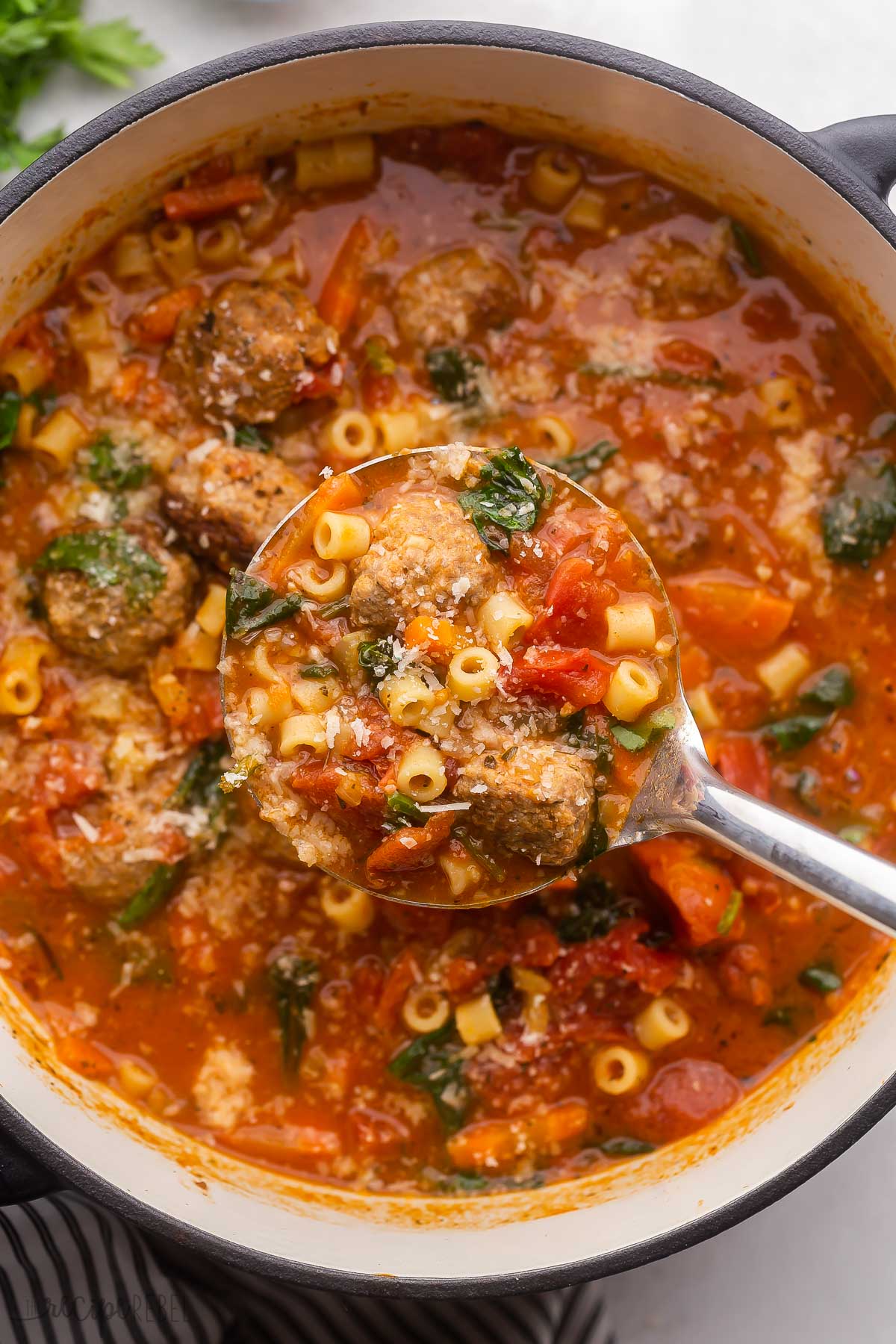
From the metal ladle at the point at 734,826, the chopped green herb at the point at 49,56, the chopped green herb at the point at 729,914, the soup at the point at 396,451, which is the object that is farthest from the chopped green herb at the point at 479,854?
the chopped green herb at the point at 49,56

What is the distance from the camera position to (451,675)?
350cm

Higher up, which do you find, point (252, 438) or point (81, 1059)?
point (252, 438)

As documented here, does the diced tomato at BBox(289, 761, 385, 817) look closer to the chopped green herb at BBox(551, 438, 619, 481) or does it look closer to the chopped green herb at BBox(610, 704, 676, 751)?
the chopped green herb at BBox(610, 704, 676, 751)

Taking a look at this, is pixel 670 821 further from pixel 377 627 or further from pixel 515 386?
pixel 515 386

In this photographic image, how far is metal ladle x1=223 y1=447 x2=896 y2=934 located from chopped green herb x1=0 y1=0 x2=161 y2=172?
1925mm

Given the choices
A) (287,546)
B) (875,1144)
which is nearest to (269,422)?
(287,546)

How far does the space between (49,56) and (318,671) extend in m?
2.79

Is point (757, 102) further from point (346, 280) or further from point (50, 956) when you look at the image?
point (50, 956)

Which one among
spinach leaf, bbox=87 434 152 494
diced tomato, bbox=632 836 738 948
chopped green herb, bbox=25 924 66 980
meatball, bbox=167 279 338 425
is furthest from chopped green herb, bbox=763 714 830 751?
chopped green herb, bbox=25 924 66 980

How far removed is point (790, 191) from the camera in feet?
13.9

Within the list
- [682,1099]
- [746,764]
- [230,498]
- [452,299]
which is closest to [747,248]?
[452,299]

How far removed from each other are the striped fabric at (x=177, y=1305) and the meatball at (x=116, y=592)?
2136 mm

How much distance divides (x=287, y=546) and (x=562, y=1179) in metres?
2.44

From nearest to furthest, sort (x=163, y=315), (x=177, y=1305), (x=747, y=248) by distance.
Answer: (x=163, y=315) < (x=747, y=248) < (x=177, y=1305)
